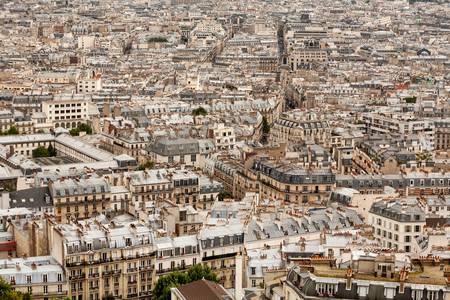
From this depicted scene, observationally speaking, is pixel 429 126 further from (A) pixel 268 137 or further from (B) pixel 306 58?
(B) pixel 306 58

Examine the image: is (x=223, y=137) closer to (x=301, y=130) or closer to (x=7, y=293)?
(x=301, y=130)

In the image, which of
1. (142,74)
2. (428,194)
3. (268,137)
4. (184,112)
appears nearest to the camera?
(428,194)

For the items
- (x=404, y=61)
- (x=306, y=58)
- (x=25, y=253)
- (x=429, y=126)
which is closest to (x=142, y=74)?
(x=306, y=58)

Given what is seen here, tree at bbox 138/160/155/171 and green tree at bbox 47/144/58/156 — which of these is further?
green tree at bbox 47/144/58/156

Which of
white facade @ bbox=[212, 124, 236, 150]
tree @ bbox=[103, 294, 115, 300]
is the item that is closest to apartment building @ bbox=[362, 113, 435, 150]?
white facade @ bbox=[212, 124, 236, 150]

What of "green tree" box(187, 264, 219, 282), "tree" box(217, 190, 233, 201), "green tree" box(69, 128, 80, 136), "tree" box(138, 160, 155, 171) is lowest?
"green tree" box(69, 128, 80, 136)

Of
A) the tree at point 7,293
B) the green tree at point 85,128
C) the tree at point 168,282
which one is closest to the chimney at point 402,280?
the tree at point 168,282

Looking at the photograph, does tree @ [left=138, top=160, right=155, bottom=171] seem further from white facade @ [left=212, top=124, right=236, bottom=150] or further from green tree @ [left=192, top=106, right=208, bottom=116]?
green tree @ [left=192, top=106, right=208, bottom=116]
